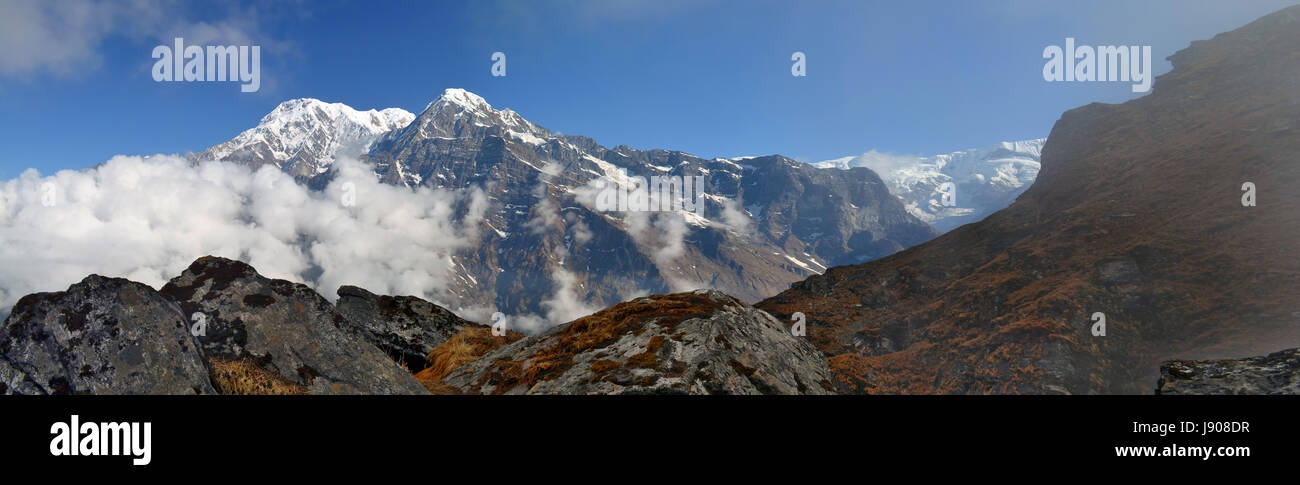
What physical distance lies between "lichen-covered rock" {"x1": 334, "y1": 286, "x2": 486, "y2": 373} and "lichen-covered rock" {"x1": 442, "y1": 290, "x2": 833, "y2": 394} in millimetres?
7298

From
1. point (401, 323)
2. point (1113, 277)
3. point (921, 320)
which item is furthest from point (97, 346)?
point (1113, 277)

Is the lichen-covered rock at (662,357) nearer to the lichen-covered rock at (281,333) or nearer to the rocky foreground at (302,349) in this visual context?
the rocky foreground at (302,349)

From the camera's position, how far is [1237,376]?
11938 mm

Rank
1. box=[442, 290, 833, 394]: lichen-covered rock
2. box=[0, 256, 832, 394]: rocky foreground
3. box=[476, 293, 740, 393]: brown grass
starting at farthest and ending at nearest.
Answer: box=[476, 293, 740, 393]: brown grass < box=[442, 290, 833, 394]: lichen-covered rock < box=[0, 256, 832, 394]: rocky foreground

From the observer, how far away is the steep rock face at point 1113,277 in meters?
24.7

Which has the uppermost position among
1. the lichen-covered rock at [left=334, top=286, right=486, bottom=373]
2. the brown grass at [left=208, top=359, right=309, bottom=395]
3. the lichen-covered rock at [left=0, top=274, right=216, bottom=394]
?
the lichen-covered rock at [left=0, top=274, right=216, bottom=394]

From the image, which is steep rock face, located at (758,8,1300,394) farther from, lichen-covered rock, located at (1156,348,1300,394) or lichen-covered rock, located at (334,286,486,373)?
lichen-covered rock, located at (334,286,486,373)

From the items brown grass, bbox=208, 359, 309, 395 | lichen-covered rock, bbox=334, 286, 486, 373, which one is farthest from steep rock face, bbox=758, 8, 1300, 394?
lichen-covered rock, bbox=334, 286, 486, 373

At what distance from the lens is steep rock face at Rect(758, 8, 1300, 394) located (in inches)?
971

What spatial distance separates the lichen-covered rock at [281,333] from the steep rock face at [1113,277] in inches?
653

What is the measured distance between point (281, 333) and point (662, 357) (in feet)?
30.8

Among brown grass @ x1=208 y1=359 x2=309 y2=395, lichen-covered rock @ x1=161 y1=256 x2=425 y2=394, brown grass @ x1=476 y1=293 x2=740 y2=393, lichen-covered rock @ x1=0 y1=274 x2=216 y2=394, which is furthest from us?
brown grass @ x1=476 y1=293 x2=740 y2=393

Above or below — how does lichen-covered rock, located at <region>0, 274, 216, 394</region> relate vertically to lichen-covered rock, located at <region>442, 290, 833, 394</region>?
above
